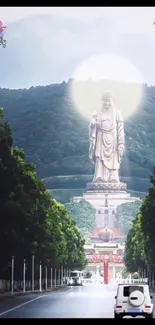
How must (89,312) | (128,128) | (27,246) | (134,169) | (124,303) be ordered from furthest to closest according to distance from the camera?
(128,128) < (134,169) < (27,246) < (89,312) < (124,303)

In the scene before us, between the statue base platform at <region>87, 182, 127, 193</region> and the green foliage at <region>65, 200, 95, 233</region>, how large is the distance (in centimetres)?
271

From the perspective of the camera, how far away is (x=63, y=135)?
19050 cm

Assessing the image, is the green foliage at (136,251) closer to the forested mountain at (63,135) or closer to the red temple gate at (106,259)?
the red temple gate at (106,259)

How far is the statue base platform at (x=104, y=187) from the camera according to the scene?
525 ft

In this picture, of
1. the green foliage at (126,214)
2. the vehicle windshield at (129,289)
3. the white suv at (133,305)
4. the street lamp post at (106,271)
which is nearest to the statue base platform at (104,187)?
the green foliage at (126,214)

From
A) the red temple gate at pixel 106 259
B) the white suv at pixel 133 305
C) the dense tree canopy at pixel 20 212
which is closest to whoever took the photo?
the white suv at pixel 133 305

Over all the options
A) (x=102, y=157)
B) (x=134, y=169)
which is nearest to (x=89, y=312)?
(x=102, y=157)

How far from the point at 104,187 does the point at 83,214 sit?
5763 millimetres

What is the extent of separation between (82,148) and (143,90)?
21.8 m

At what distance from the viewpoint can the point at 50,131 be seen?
187750 millimetres

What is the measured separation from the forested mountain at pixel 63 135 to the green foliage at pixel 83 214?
44.4ft

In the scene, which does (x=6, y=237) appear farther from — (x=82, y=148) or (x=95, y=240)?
(x=82, y=148)

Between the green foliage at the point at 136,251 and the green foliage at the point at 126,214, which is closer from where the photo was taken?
the green foliage at the point at 136,251

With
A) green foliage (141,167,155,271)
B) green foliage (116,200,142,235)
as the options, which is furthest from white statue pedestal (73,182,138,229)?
green foliage (141,167,155,271)
